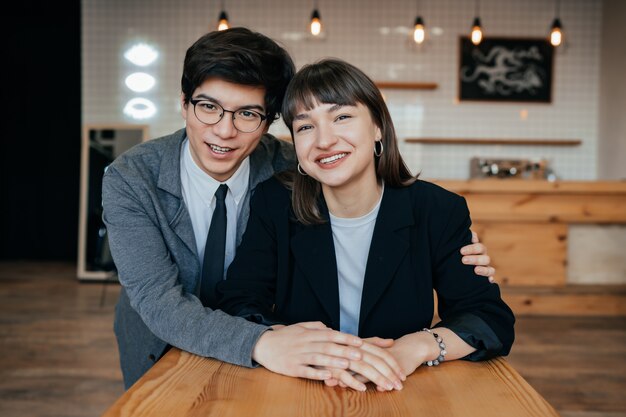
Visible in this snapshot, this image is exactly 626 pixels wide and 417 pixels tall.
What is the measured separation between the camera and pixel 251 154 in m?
1.79

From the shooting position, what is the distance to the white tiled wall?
5.97 meters

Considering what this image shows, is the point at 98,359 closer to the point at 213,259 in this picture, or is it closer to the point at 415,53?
the point at 213,259

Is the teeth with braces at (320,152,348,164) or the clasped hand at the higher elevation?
the teeth with braces at (320,152,348,164)

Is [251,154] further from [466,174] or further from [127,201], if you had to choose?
[466,174]

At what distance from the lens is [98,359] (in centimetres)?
340

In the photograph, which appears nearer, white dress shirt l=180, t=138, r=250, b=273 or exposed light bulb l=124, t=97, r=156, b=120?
white dress shirt l=180, t=138, r=250, b=273

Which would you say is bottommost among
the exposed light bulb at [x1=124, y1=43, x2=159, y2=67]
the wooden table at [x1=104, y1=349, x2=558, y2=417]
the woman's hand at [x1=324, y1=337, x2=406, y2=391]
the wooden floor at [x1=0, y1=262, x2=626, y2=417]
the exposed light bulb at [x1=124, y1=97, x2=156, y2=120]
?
the wooden floor at [x1=0, y1=262, x2=626, y2=417]

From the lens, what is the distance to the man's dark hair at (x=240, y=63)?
1.49 metres

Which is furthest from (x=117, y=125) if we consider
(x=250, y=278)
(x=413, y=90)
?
(x=250, y=278)

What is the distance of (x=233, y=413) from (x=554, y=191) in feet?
13.2

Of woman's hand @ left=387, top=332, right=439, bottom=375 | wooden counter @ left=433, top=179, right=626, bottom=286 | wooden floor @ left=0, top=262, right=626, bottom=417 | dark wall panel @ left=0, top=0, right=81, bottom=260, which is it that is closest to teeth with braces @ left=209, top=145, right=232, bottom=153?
woman's hand @ left=387, top=332, right=439, bottom=375

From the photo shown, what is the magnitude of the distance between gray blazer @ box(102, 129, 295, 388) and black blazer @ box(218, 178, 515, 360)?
13cm

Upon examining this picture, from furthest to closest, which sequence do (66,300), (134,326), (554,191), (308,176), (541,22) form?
(541,22), (66,300), (554,191), (134,326), (308,176)

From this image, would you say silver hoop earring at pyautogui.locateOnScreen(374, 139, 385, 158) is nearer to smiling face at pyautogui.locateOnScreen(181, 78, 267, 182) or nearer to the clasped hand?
smiling face at pyautogui.locateOnScreen(181, 78, 267, 182)
